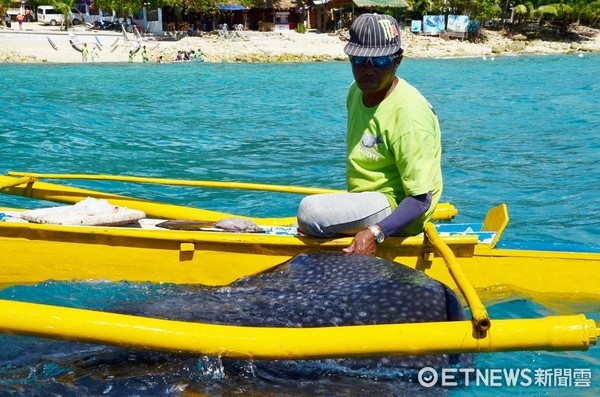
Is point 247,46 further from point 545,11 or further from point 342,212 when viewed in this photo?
point 342,212

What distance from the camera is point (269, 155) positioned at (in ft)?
42.5

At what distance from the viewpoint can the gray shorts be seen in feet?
15.5

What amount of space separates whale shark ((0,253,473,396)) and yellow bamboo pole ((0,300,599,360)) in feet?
2.26

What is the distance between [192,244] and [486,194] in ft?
17.4

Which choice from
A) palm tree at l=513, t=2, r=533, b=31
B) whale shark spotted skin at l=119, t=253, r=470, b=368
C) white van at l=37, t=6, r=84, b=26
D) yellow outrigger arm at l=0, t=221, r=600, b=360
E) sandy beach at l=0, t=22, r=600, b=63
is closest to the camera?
yellow outrigger arm at l=0, t=221, r=600, b=360

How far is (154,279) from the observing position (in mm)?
5258

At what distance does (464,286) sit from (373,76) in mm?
1435

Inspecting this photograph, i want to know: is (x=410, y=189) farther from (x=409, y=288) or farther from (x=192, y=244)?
(x=192, y=244)

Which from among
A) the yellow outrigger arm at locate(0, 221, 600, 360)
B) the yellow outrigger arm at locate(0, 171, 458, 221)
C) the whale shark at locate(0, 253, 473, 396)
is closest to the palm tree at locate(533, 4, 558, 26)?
the yellow outrigger arm at locate(0, 171, 458, 221)

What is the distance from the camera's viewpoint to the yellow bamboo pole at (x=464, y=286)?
3.20m

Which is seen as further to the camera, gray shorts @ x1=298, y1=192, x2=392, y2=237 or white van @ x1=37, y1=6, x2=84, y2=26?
white van @ x1=37, y1=6, x2=84, y2=26

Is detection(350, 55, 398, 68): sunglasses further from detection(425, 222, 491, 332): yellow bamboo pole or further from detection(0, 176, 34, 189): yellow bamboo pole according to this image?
detection(0, 176, 34, 189): yellow bamboo pole

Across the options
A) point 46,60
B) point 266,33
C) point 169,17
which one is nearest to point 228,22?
point 169,17

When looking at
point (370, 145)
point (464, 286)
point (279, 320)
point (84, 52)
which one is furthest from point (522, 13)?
point (464, 286)
